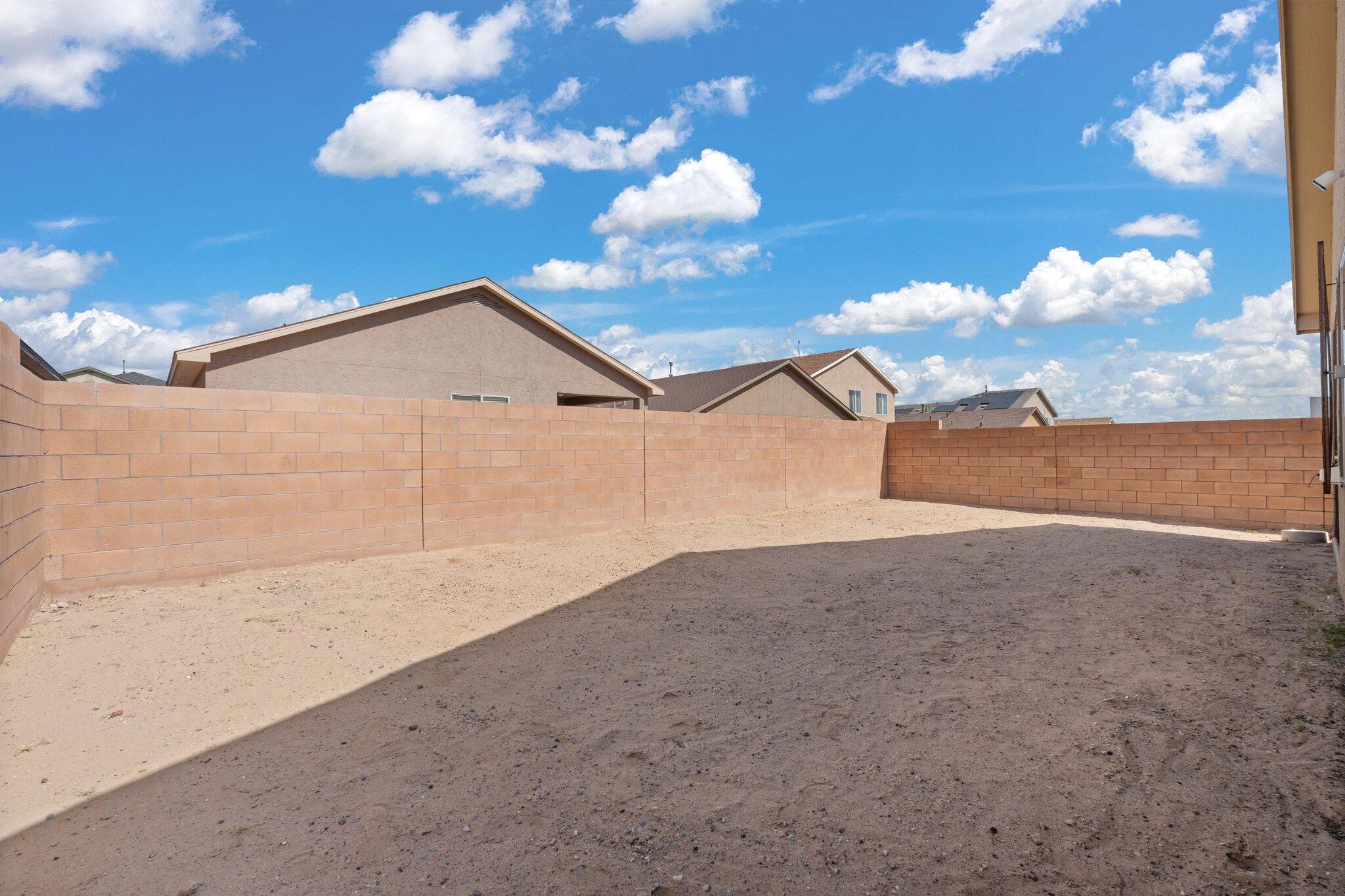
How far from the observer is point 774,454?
39.9ft

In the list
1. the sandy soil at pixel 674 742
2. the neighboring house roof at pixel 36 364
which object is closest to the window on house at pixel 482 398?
the neighboring house roof at pixel 36 364

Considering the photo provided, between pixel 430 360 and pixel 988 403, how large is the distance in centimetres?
3783

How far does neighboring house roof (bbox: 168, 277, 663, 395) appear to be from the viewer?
35.3 feet

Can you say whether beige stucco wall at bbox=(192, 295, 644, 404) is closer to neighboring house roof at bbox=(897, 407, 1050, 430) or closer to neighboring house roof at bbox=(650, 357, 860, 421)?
neighboring house roof at bbox=(650, 357, 860, 421)

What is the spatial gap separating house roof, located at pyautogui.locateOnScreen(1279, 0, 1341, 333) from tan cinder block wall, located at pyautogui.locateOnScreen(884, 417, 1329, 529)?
2838 mm

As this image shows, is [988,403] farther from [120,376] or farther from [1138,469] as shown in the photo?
[120,376]

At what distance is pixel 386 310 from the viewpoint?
12.7 metres

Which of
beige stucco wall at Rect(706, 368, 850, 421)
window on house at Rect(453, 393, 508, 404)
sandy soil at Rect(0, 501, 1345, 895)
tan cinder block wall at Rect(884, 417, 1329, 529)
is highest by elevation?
beige stucco wall at Rect(706, 368, 850, 421)

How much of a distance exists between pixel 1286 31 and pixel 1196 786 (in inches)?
213

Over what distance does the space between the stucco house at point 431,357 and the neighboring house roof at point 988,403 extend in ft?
93.5

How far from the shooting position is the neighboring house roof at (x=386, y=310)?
10.8 metres

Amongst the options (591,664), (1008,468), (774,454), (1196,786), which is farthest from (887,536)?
(1196,786)

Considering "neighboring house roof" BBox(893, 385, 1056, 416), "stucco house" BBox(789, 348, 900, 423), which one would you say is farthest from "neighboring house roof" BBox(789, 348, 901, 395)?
"neighboring house roof" BBox(893, 385, 1056, 416)

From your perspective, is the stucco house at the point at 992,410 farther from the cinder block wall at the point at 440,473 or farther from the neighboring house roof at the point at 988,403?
the cinder block wall at the point at 440,473
